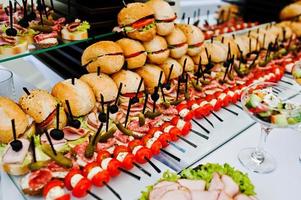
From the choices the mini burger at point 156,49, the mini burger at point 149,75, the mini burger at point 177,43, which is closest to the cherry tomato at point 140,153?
the mini burger at point 149,75

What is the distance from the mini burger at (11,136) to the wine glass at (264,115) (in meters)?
1.08

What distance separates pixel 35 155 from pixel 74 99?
1.41 feet

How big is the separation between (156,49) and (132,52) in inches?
7.7

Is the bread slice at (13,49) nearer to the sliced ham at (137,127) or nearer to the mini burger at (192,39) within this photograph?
the sliced ham at (137,127)

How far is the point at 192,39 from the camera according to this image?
93.7 inches

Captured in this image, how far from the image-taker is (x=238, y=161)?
5.62 feet

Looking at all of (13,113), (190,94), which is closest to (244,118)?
(190,94)

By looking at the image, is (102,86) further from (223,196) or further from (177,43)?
(223,196)

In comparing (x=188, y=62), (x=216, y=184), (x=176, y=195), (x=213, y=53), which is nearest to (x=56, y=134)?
(x=176, y=195)

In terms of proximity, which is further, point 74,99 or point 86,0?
point 86,0

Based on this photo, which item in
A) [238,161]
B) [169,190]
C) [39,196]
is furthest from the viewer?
[238,161]

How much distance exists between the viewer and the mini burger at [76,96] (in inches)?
70.6

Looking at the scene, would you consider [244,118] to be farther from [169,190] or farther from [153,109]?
[169,190]

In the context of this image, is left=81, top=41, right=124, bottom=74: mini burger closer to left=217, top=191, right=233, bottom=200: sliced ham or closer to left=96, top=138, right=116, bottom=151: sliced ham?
left=96, top=138, right=116, bottom=151: sliced ham
